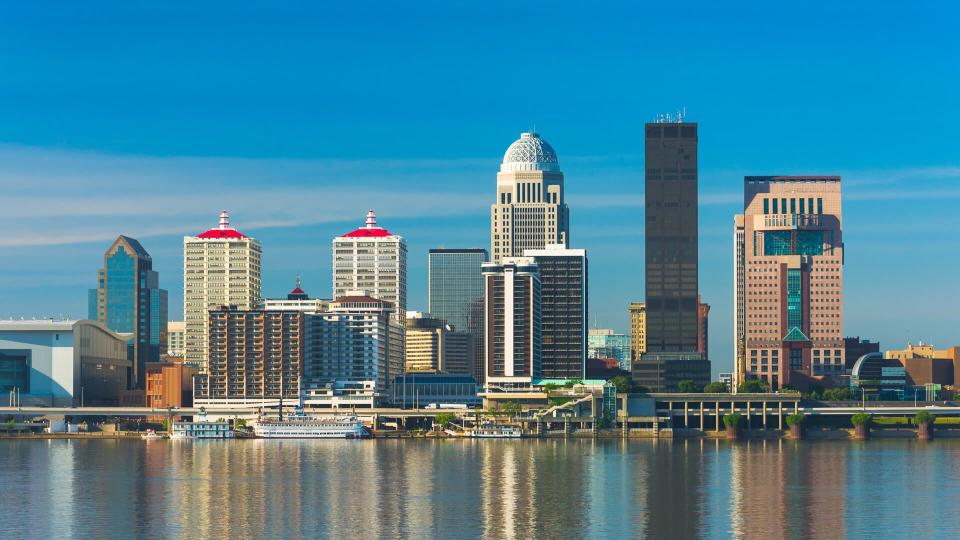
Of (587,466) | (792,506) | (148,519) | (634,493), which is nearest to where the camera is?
(148,519)

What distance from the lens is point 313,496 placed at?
131 meters

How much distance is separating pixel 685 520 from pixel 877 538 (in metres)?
14.6

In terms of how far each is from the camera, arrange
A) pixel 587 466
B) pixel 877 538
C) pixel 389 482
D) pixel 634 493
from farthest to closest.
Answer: pixel 587 466, pixel 389 482, pixel 634 493, pixel 877 538

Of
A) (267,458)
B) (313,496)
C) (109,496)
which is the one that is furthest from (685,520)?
(267,458)

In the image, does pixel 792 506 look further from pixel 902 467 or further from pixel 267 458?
pixel 267 458

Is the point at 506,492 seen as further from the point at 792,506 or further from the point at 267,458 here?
the point at 267,458

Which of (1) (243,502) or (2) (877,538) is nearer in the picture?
(2) (877,538)

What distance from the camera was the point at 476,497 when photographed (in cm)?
13088

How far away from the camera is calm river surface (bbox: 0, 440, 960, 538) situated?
358 feet

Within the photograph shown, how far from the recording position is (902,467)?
172 m

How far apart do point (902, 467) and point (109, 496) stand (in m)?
85.8

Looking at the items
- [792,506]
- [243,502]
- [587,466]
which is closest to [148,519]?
[243,502]

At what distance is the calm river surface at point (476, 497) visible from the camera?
4301 inches

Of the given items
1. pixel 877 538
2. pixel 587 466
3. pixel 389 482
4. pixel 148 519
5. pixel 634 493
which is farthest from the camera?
pixel 587 466
